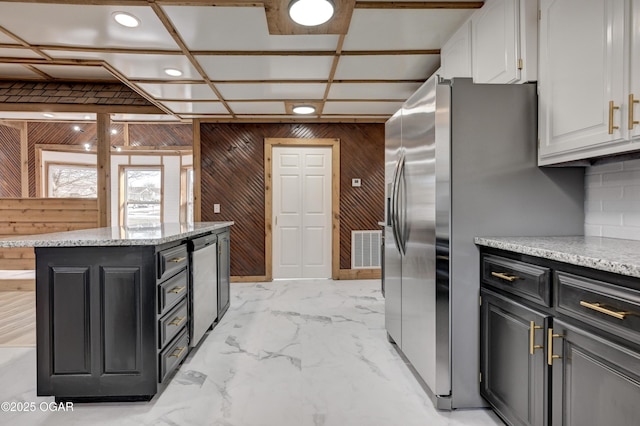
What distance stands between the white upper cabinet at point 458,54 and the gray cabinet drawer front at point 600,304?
166cm

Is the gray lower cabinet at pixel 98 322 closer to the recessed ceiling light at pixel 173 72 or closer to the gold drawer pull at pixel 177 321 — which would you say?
the gold drawer pull at pixel 177 321

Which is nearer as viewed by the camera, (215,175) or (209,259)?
(209,259)

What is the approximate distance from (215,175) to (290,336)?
3.06 meters

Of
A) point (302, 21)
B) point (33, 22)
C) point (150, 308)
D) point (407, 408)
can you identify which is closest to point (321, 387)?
point (407, 408)

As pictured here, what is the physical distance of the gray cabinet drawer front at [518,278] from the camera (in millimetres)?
1395

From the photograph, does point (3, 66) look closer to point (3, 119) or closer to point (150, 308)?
point (3, 119)

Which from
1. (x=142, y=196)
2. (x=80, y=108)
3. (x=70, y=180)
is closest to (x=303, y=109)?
(x=80, y=108)

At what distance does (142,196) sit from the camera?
7.95m

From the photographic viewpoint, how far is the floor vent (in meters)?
5.31

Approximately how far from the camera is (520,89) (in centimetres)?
184

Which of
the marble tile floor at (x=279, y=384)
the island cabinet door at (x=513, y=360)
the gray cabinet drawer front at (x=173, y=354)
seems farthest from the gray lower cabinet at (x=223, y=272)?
the island cabinet door at (x=513, y=360)

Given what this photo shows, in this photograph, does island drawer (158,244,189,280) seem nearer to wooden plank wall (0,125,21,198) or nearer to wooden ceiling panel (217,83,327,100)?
wooden ceiling panel (217,83,327,100)

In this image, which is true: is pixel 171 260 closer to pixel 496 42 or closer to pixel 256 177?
pixel 496 42

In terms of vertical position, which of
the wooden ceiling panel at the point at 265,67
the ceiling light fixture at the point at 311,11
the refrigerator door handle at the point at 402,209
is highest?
the wooden ceiling panel at the point at 265,67
